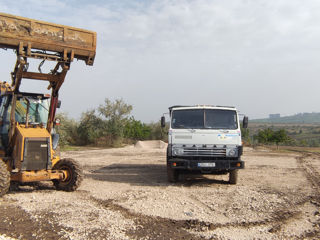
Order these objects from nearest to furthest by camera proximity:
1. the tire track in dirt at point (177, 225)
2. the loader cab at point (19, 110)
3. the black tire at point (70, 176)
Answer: the tire track in dirt at point (177, 225) < the black tire at point (70, 176) < the loader cab at point (19, 110)

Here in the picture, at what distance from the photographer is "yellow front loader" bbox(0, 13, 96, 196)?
7.17 m

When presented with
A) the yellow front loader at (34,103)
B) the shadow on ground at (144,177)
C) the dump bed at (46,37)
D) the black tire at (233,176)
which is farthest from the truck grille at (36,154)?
the black tire at (233,176)

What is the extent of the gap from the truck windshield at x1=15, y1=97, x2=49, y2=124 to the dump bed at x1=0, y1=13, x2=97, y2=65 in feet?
5.38

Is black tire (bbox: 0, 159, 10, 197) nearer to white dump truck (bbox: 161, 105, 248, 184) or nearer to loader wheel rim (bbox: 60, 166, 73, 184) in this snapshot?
loader wheel rim (bbox: 60, 166, 73, 184)

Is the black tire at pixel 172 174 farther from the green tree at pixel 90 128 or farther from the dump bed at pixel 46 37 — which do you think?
the green tree at pixel 90 128

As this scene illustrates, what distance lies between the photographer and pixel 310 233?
538 centimetres

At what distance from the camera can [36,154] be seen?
770cm

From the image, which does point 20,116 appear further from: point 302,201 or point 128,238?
point 302,201

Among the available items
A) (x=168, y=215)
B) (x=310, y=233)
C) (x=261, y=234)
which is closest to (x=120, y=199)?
(x=168, y=215)

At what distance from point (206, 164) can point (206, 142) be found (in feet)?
2.19

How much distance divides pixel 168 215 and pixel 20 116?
4728 mm

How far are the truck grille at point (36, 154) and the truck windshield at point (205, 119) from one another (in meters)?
3.86

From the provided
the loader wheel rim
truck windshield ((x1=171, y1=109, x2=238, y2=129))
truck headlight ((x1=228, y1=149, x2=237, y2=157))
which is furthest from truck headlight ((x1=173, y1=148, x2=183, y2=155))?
the loader wheel rim

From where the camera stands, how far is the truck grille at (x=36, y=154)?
757 cm
